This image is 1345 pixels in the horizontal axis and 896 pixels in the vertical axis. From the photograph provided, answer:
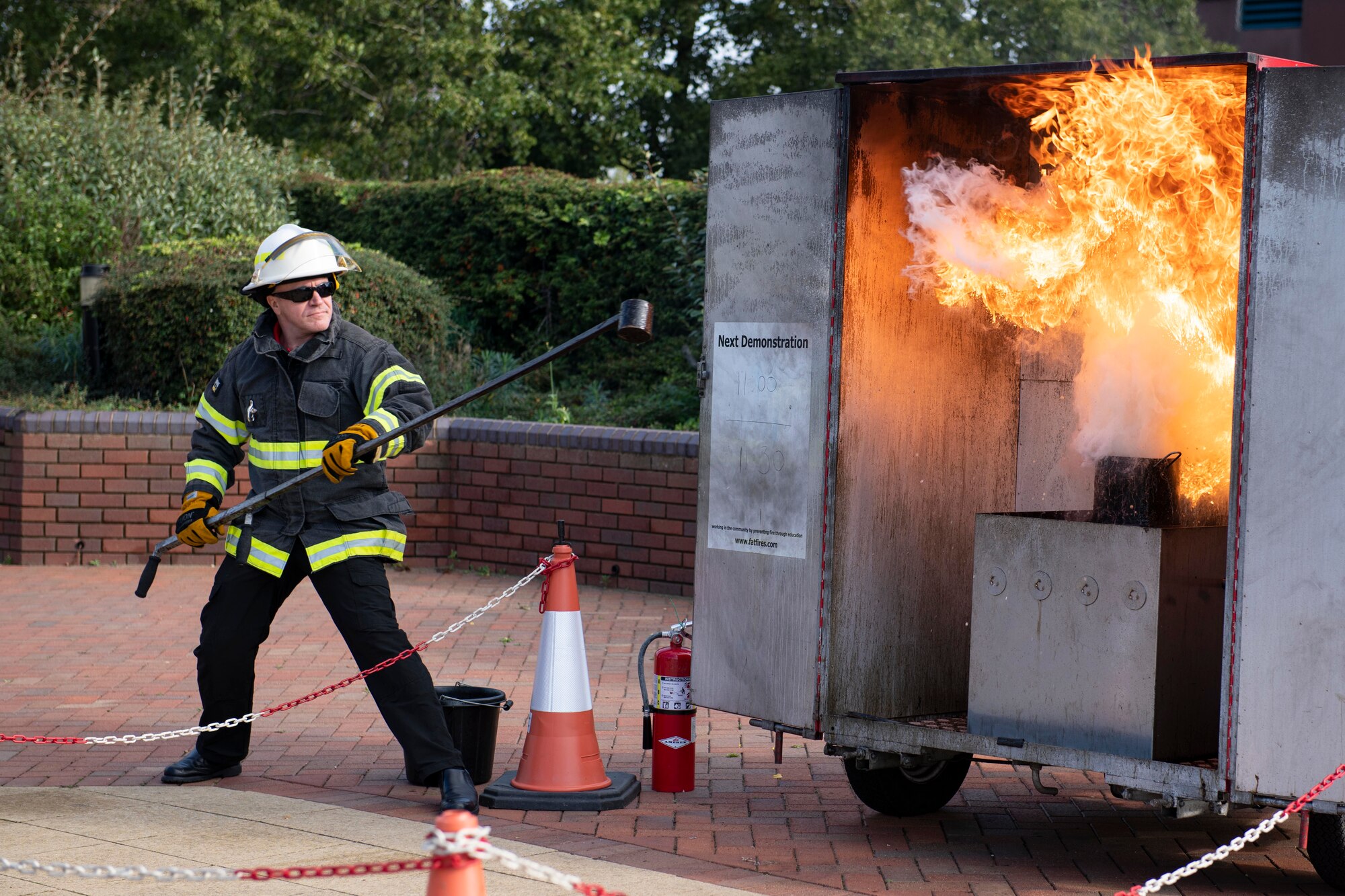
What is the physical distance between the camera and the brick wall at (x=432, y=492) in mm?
10289

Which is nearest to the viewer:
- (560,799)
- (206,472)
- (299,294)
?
(560,799)

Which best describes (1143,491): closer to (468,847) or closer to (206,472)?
(468,847)

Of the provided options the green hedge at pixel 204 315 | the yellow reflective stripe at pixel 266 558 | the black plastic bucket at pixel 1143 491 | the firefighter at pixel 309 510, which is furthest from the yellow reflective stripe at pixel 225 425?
the green hedge at pixel 204 315

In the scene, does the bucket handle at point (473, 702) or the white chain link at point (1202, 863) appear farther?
the bucket handle at point (473, 702)

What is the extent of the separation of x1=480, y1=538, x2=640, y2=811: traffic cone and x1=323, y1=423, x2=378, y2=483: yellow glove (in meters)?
0.75

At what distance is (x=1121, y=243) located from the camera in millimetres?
5312

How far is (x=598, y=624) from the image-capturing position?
30.0ft

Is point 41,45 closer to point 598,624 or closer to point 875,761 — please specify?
point 598,624

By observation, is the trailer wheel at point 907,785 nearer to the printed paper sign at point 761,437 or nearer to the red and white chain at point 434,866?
the printed paper sign at point 761,437

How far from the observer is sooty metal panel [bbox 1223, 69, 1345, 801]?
166 inches

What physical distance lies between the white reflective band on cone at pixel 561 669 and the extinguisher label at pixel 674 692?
0.26 metres

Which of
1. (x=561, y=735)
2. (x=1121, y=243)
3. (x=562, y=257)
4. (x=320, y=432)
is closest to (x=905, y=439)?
(x=1121, y=243)

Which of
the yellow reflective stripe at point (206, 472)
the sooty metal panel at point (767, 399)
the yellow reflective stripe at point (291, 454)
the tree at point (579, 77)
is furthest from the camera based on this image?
the tree at point (579, 77)

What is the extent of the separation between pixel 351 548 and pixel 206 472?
0.72 m
